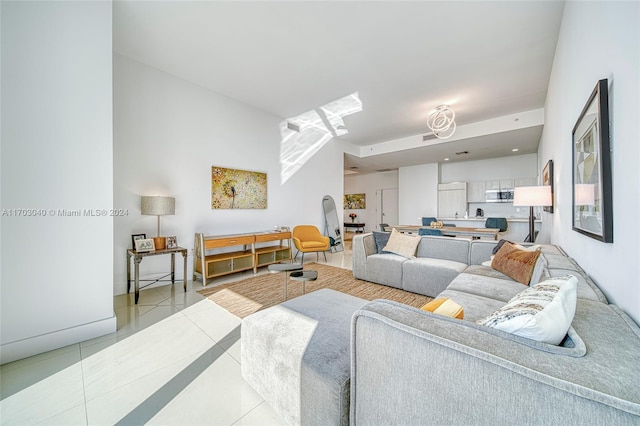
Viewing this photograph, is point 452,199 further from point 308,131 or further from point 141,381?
point 141,381

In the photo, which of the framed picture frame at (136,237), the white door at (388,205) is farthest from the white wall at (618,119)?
the white door at (388,205)

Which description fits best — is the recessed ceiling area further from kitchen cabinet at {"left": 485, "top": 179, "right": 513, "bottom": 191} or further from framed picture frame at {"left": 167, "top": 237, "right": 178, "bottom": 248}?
framed picture frame at {"left": 167, "top": 237, "right": 178, "bottom": 248}

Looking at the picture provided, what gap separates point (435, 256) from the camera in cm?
360

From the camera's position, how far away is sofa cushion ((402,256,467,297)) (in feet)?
9.93

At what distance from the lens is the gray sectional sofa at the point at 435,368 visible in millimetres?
625

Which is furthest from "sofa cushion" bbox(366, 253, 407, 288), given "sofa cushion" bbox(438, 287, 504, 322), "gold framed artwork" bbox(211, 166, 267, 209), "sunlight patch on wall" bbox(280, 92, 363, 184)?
"sunlight patch on wall" bbox(280, 92, 363, 184)

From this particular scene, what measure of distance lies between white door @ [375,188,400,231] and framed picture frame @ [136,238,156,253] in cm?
809

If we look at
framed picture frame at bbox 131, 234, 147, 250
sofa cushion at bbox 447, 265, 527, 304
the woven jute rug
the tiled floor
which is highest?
framed picture frame at bbox 131, 234, 147, 250

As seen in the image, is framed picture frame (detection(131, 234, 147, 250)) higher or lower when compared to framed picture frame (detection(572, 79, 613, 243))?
lower

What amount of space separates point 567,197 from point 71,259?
4.53m

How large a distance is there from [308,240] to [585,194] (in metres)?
4.31

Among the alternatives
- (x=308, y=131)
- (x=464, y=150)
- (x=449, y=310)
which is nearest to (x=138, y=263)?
(x=449, y=310)

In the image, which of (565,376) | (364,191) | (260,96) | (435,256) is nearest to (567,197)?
(435,256)

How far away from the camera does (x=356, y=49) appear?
3039mm
